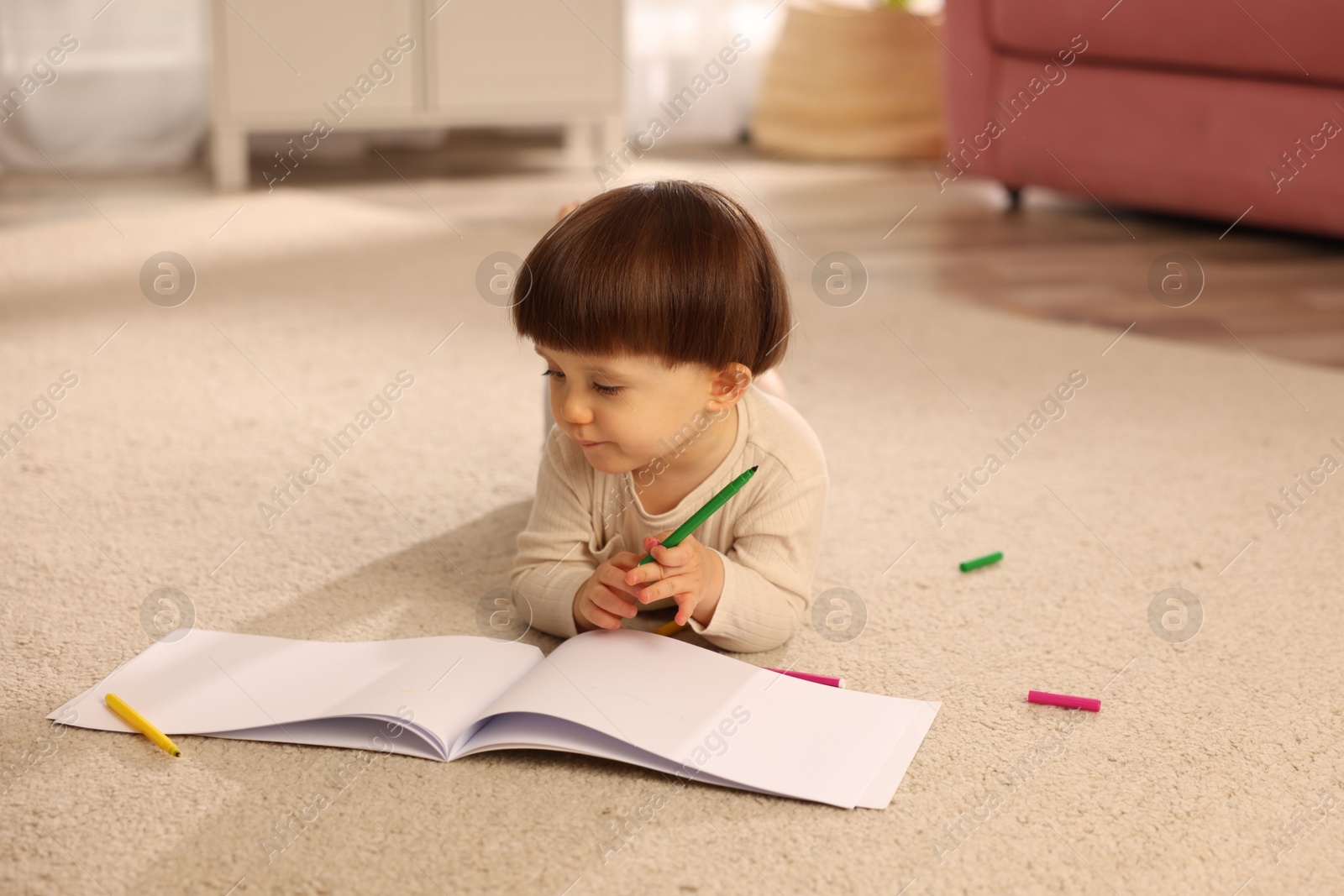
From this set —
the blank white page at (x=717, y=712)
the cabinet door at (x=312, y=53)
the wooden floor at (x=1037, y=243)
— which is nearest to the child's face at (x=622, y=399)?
the blank white page at (x=717, y=712)

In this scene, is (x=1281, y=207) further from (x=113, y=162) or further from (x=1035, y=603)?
(x=113, y=162)

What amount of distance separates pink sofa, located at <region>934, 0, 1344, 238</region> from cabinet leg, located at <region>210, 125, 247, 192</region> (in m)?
1.33

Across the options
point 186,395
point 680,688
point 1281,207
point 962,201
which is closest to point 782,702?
point 680,688

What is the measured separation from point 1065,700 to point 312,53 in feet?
6.68

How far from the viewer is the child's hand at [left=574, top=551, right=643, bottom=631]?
850 millimetres

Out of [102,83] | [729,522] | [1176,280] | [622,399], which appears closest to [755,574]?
[729,522]

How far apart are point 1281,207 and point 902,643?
1.49 meters

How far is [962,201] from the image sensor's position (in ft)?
8.57

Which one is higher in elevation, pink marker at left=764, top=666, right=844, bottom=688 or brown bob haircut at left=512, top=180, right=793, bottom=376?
brown bob haircut at left=512, top=180, right=793, bottom=376

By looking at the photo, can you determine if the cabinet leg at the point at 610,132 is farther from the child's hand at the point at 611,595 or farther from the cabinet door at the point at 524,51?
the child's hand at the point at 611,595

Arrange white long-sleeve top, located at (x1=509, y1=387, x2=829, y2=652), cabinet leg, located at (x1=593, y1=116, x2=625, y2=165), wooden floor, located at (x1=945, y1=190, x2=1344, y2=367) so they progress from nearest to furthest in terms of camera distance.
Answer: white long-sleeve top, located at (x1=509, y1=387, x2=829, y2=652) → wooden floor, located at (x1=945, y1=190, x2=1344, y2=367) → cabinet leg, located at (x1=593, y1=116, x2=625, y2=165)

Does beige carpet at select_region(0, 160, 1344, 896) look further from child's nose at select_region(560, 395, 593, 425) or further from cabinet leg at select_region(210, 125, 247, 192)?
cabinet leg at select_region(210, 125, 247, 192)

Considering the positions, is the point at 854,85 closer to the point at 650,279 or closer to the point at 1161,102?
the point at 1161,102

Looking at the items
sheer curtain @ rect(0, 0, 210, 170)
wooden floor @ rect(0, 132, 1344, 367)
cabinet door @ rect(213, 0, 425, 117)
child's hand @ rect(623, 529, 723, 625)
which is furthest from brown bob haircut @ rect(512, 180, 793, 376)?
sheer curtain @ rect(0, 0, 210, 170)
